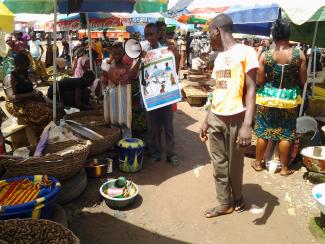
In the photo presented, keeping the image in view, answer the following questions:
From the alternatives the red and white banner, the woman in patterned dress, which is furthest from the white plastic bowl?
the red and white banner

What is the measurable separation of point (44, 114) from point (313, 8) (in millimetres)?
3976

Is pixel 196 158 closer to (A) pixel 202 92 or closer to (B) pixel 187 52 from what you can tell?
(A) pixel 202 92

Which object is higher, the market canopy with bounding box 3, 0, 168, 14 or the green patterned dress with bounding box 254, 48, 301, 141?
the market canopy with bounding box 3, 0, 168, 14

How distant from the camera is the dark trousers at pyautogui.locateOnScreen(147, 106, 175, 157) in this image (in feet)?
15.7

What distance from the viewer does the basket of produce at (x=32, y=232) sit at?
256 centimetres

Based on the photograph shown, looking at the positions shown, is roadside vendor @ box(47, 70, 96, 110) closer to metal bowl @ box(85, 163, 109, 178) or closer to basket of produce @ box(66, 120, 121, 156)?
basket of produce @ box(66, 120, 121, 156)

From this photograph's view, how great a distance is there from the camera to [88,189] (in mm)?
4219

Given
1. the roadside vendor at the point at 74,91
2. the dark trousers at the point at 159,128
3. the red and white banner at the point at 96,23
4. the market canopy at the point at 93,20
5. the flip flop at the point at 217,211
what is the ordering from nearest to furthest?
the flip flop at the point at 217,211 → the dark trousers at the point at 159,128 → the roadside vendor at the point at 74,91 → the market canopy at the point at 93,20 → the red and white banner at the point at 96,23

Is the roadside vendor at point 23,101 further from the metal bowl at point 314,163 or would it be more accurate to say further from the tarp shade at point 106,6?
the metal bowl at point 314,163

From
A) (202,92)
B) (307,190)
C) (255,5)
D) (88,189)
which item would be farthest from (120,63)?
(202,92)

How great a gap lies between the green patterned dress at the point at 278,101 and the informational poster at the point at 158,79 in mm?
1246

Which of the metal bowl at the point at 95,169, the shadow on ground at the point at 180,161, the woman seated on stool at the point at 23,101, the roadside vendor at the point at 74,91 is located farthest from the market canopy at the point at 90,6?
the shadow on ground at the point at 180,161

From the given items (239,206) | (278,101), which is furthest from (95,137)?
(278,101)

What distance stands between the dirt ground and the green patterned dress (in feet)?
2.10
